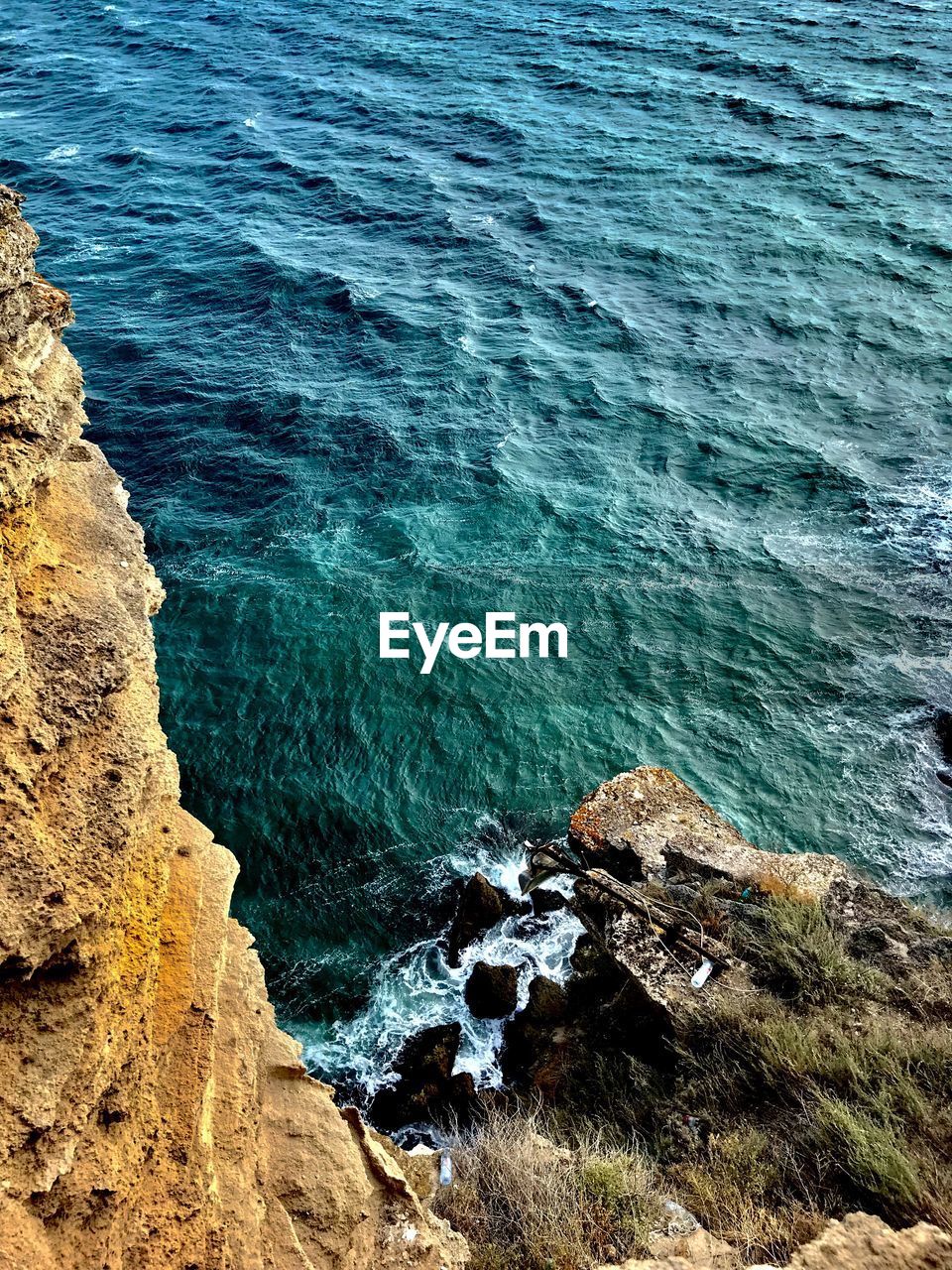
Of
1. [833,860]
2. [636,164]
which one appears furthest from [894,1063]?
[636,164]

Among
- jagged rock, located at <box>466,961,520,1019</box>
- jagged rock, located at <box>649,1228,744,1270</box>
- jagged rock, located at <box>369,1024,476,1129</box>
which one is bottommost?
jagged rock, located at <box>369,1024,476,1129</box>

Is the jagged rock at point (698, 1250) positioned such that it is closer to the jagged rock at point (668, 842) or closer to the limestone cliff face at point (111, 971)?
the limestone cliff face at point (111, 971)

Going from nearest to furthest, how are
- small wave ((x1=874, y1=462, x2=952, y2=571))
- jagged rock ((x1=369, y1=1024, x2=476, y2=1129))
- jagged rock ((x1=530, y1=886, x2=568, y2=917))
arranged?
jagged rock ((x1=369, y1=1024, x2=476, y2=1129)), jagged rock ((x1=530, y1=886, x2=568, y2=917)), small wave ((x1=874, y1=462, x2=952, y2=571))

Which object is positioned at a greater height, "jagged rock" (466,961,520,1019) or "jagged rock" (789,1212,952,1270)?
"jagged rock" (789,1212,952,1270)

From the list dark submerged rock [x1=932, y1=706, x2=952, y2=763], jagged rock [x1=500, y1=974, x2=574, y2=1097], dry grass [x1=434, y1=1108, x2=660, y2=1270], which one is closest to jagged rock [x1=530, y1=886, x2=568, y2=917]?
jagged rock [x1=500, y1=974, x2=574, y2=1097]

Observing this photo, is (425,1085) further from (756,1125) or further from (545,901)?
(756,1125)

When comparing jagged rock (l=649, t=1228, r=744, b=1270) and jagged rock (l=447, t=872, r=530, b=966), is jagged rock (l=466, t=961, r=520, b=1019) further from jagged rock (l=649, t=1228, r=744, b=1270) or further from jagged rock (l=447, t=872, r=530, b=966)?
jagged rock (l=649, t=1228, r=744, b=1270)

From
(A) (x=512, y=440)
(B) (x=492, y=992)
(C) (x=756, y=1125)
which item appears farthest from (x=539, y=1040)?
(A) (x=512, y=440)
